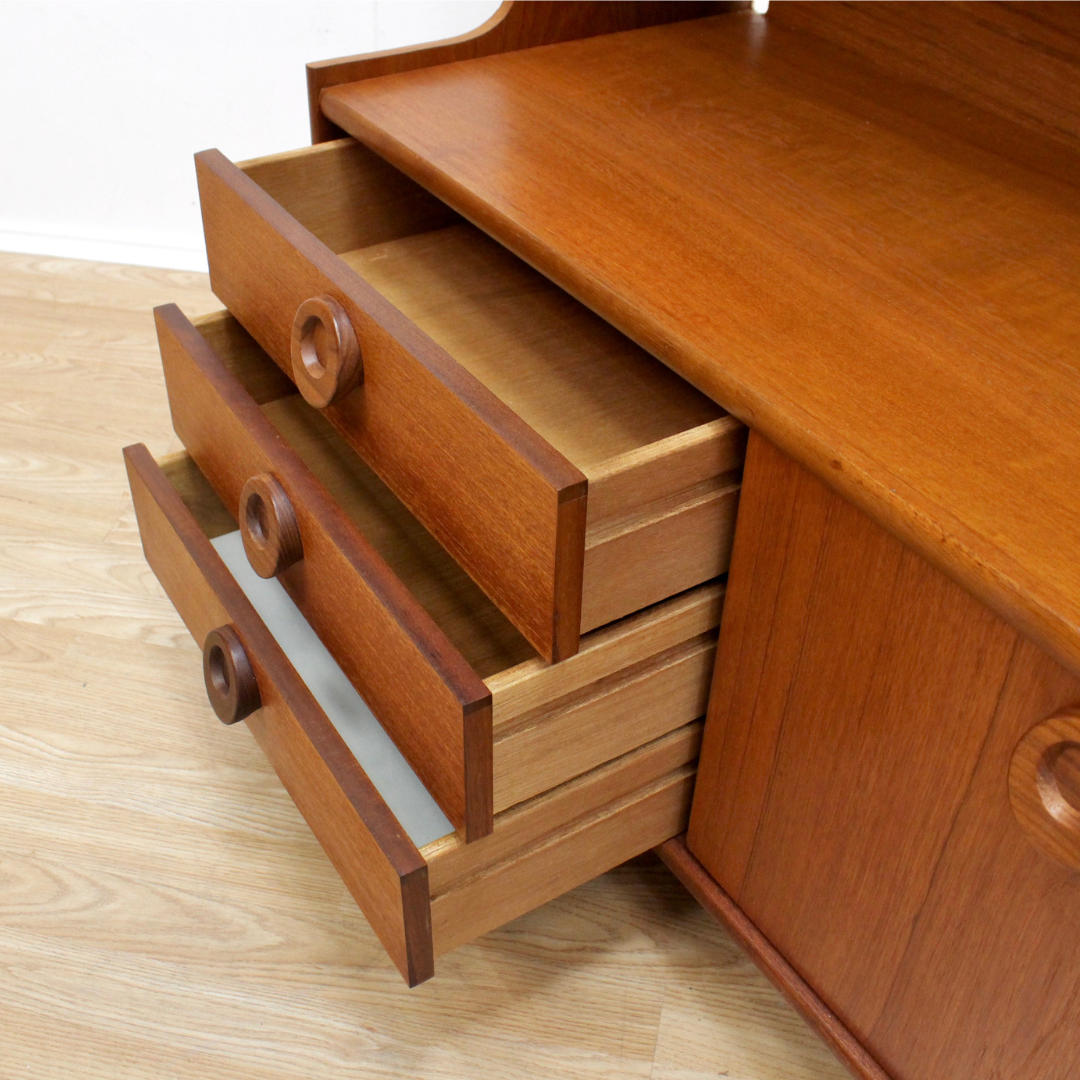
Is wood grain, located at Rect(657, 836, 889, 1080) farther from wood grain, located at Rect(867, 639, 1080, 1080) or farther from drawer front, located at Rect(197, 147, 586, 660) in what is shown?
drawer front, located at Rect(197, 147, 586, 660)

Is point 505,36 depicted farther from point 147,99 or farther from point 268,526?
point 147,99

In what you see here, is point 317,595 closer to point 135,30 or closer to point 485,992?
point 485,992

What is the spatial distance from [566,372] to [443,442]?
0.14 metres

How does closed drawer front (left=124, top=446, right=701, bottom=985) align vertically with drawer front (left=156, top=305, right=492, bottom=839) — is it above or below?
below

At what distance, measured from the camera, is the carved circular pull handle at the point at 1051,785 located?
0.47 m

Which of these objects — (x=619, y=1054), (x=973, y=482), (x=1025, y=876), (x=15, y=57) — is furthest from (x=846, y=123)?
(x=15, y=57)

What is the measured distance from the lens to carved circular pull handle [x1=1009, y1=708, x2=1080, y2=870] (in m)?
0.47

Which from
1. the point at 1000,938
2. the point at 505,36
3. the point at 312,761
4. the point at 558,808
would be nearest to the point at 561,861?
the point at 558,808

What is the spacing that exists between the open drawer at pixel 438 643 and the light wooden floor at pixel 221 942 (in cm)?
23

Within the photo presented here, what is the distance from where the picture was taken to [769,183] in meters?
0.71

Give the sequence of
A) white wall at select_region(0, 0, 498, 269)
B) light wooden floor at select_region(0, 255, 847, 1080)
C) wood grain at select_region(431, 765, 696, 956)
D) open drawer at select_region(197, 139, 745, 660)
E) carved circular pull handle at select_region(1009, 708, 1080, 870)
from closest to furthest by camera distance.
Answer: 1. carved circular pull handle at select_region(1009, 708, 1080, 870)
2. open drawer at select_region(197, 139, 745, 660)
3. wood grain at select_region(431, 765, 696, 956)
4. light wooden floor at select_region(0, 255, 847, 1080)
5. white wall at select_region(0, 0, 498, 269)

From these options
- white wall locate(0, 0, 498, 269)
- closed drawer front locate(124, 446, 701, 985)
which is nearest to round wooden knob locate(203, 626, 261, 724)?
closed drawer front locate(124, 446, 701, 985)

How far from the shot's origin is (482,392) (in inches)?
23.3

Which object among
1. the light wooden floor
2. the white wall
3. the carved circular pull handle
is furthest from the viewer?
the white wall
